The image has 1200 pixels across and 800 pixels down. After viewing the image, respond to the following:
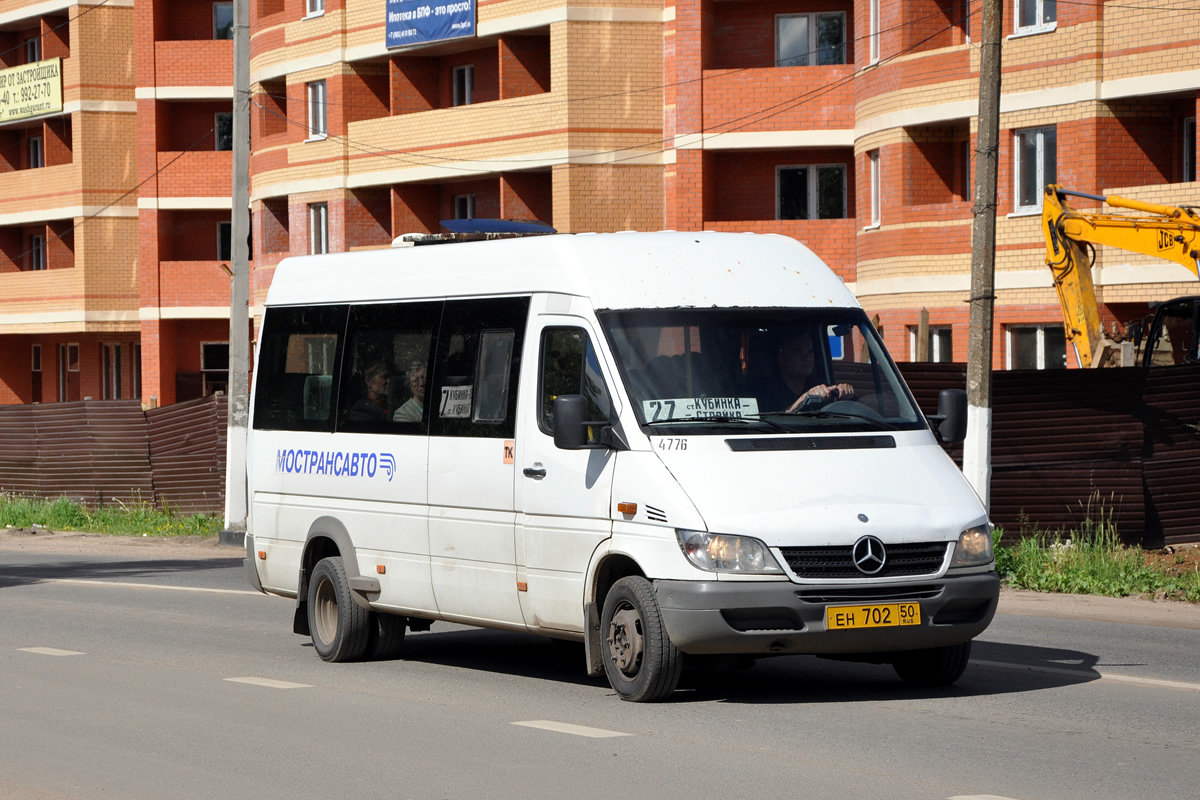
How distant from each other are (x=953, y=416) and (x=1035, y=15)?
21849 millimetres

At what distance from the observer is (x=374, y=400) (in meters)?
12.4

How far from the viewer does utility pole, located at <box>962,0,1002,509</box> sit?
18438 millimetres

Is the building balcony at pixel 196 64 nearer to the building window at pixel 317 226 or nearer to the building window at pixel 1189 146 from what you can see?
the building window at pixel 317 226

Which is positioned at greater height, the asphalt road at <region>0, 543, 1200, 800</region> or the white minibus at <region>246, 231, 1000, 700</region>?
the white minibus at <region>246, 231, 1000, 700</region>

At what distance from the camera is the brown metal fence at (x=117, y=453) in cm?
2858

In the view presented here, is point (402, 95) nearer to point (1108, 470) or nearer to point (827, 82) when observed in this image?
point (827, 82)

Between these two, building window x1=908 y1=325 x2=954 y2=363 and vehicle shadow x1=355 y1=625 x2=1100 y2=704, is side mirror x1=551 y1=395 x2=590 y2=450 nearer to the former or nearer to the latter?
vehicle shadow x1=355 y1=625 x2=1100 y2=704

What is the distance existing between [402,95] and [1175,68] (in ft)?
69.2

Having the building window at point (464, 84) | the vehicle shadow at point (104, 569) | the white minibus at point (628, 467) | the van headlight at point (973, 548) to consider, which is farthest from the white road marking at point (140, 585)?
the building window at point (464, 84)

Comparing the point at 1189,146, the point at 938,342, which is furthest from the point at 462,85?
the point at 1189,146

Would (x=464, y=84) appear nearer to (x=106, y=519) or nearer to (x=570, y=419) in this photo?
(x=106, y=519)

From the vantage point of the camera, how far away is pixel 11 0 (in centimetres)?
5831

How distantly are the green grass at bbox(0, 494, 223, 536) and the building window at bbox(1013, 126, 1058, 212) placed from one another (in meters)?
14.1

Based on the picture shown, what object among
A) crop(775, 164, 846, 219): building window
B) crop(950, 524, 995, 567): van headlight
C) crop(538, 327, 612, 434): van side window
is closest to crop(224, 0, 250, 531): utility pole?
crop(538, 327, 612, 434): van side window
